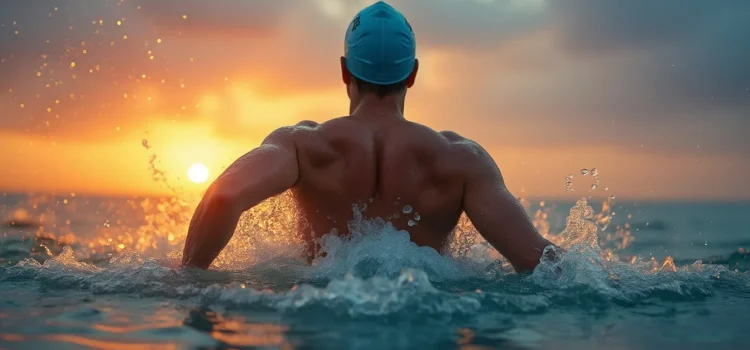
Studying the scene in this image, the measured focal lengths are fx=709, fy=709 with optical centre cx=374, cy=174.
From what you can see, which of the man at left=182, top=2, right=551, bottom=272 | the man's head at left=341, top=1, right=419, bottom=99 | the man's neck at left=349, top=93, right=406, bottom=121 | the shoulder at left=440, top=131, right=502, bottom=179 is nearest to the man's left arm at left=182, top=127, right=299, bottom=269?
the man at left=182, top=2, right=551, bottom=272

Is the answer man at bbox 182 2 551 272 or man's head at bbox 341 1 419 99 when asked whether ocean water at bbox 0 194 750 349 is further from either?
man's head at bbox 341 1 419 99

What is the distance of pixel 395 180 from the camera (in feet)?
13.1

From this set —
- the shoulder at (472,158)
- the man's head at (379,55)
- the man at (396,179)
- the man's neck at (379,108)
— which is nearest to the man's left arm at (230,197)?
the man at (396,179)

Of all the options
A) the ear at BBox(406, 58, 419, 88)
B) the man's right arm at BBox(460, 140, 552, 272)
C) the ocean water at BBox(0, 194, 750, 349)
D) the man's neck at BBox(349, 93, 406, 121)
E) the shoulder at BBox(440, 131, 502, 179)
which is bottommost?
the ocean water at BBox(0, 194, 750, 349)

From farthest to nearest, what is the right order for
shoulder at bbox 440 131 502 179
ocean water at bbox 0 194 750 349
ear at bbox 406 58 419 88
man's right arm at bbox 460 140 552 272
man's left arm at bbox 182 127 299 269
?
ear at bbox 406 58 419 88 → shoulder at bbox 440 131 502 179 → man's right arm at bbox 460 140 552 272 → man's left arm at bbox 182 127 299 269 → ocean water at bbox 0 194 750 349

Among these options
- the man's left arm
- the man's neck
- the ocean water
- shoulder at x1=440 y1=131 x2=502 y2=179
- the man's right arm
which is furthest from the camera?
the man's neck

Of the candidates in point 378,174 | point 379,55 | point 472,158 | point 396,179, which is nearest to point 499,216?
point 472,158

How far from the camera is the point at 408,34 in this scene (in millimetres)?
4523

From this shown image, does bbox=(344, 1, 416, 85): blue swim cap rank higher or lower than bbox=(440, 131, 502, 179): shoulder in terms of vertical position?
higher

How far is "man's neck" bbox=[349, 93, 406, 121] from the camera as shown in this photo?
4.24m

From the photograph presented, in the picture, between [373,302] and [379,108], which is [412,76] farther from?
[373,302]

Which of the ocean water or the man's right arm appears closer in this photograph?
the ocean water

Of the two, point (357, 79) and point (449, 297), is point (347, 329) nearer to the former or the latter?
point (449, 297)

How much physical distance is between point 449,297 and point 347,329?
0.52 metres
